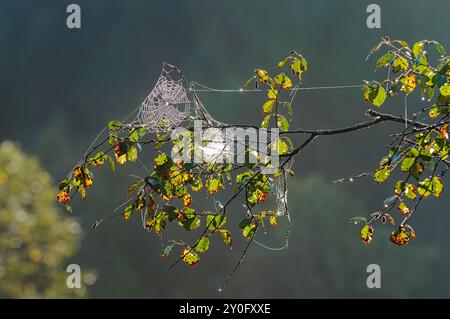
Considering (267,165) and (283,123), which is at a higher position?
(283,123)

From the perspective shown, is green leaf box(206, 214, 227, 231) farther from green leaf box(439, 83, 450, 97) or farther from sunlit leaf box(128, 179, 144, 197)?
green leaf box(439, 83, 450, 97)

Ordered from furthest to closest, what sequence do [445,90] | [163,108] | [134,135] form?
[163,108], [134,135], [445,90]

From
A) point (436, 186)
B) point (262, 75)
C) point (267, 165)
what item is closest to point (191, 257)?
point (267, 165)

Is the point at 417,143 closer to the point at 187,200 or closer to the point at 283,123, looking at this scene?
the point at 283,123

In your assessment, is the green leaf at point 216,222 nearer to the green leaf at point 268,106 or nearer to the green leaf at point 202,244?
the green leaf at point 202,244

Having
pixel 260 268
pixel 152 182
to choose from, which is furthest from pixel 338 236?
pixel 152 182

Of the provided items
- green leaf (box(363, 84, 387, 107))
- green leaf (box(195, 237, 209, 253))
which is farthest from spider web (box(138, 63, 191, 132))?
green leaf (box(363, 84, 387, 107))

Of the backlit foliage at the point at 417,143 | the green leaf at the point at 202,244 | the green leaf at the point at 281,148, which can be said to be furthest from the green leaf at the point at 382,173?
the green leaf at the point at 202,244

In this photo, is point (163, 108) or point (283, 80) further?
point (163, 108)

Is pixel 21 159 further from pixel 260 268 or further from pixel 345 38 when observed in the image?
pixel 345 38
